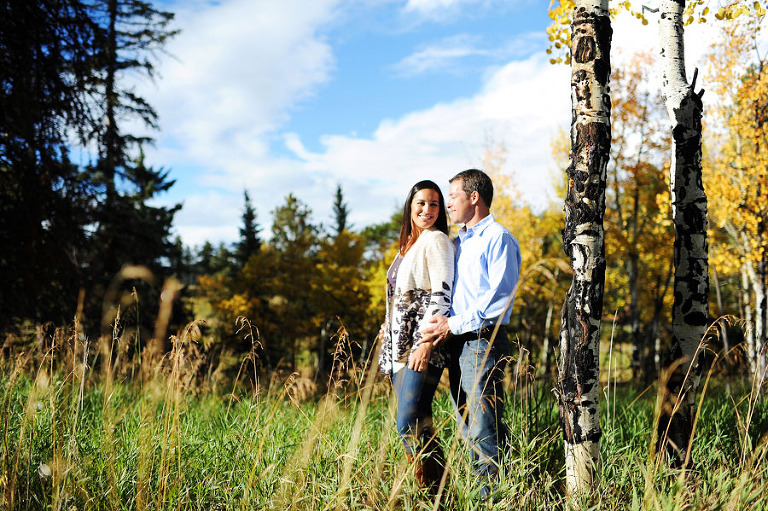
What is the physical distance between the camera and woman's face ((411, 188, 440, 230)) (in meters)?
2.73

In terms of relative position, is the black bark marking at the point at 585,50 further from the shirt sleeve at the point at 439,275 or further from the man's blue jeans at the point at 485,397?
the man's blue jeans at the point at 485,397

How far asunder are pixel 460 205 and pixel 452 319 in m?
0.64

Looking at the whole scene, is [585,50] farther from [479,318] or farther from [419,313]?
[419,313]

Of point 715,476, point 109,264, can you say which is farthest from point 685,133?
point 109,264

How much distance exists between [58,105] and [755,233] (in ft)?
36.8

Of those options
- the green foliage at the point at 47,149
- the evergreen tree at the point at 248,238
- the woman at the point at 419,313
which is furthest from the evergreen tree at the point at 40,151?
the evergreen tree at the point at 248,238

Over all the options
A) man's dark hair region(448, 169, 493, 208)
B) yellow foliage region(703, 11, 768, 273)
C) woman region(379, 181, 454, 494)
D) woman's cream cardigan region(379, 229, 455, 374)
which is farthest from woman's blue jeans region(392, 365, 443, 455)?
yellow foliage region(703, 11, 768, 273)

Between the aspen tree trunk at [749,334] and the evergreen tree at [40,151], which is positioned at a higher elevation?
the evergreen tree at [40,151]

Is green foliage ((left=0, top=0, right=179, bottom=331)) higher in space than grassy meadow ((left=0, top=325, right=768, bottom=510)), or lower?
higher

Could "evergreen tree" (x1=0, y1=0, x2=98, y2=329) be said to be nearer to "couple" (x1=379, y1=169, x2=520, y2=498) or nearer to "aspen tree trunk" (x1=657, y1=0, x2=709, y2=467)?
"couple" (x1=379, y1=169, x2=520, y2=498)

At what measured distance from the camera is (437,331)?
246 centimetres

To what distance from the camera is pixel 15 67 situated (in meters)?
6.03

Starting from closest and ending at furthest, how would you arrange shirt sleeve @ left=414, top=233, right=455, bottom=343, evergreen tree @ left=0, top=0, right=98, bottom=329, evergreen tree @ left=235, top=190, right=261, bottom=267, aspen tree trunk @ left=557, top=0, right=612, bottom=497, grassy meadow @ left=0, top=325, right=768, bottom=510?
grassy meadow @ left=0, top=325, right=768, bottom=510 < aspen tree trunk @ left=557, top=0, right=612, bottom=497 < shirt sleeve @ left=414, top=233, right=455, bottom=343 < evergreen tree @ left=0, top=0, right=98, bottom=329 < evergreen tree @ left=235, top=190, right=261, bottom=267

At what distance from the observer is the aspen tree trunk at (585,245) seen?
7.46 ft
